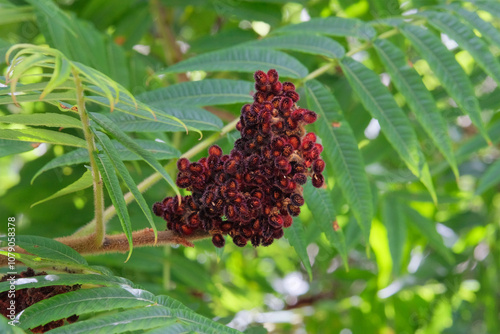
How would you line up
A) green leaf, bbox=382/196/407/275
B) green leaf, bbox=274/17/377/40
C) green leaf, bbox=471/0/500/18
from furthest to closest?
green leaf, bbox=382/196/407/275, green leaf, bbox=471/0/500/18, green leaf, bbox=274/17/377/40

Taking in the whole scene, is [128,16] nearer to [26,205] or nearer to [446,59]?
[26,205]

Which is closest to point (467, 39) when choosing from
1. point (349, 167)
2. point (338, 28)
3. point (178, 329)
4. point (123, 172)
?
point (338, 28)

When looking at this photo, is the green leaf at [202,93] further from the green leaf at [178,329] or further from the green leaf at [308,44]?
the green leaf at [178,329]

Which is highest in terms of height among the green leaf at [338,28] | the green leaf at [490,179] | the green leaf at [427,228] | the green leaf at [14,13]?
the green leaf at [14,13]

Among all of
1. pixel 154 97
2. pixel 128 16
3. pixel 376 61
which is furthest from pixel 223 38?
pixel 154 97

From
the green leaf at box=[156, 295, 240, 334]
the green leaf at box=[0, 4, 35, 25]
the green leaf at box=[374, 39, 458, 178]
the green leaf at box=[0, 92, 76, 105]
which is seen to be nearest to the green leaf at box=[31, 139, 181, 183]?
the green leaf at box=[0, 92, 76, 105]

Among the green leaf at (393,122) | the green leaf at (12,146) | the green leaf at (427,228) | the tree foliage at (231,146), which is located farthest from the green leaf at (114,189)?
the green leaf at (427,228)

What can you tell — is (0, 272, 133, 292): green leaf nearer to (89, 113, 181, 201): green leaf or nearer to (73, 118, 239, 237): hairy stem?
(73, 118, 239, 237): hairy stem
